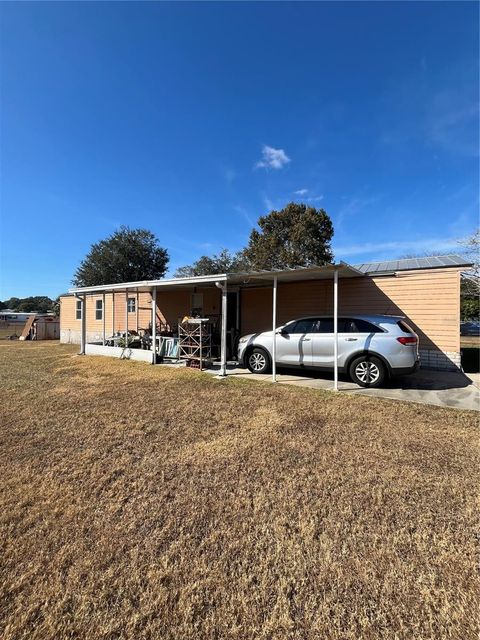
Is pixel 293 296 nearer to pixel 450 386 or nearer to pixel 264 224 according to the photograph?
pixel 450 386

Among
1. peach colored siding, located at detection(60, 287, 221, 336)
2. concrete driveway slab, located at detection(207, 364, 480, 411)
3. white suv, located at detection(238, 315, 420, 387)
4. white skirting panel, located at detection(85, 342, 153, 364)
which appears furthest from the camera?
peach colored siding, located at detection(60, 287, 221, 336)

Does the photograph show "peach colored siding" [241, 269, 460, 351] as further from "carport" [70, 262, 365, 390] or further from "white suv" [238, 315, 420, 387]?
"white suv" [238, 315, 420, 387]

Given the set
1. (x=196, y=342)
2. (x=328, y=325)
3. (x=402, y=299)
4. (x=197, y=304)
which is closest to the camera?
(x=328, y=325)

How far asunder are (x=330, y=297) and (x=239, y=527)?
892 centimetres

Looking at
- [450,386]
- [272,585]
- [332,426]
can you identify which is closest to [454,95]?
[450,386]

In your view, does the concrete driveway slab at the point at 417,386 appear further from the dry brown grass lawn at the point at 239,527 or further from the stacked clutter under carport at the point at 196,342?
the dry brown grass lawn at the point at 239,527

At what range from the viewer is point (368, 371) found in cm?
691

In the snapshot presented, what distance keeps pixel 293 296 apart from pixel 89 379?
6800mm

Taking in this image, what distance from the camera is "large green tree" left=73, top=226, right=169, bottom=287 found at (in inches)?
1056

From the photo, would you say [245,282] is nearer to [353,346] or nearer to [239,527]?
[353,346]

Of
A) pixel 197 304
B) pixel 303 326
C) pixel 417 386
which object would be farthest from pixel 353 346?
pixel 197 304

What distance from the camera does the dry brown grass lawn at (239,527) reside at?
170cm

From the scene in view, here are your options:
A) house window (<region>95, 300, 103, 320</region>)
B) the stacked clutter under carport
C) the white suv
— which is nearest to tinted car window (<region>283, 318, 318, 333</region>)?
the white suv

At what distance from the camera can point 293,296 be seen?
36.9 feet
